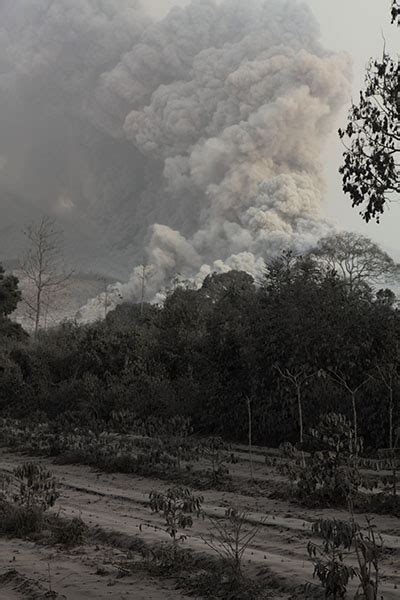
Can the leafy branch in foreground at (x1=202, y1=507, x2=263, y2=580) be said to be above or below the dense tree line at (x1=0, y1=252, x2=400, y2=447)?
below

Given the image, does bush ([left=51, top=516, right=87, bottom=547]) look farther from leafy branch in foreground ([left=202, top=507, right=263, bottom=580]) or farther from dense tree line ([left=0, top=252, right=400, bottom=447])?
dense tree line ([left=0, top=252, right=400, bottom=447])

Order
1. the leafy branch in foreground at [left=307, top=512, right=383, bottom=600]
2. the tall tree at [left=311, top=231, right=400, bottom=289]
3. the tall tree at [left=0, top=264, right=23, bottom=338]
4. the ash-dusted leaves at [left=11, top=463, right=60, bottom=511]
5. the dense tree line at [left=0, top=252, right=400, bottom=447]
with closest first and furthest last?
1. the leafy branch in foreground at [left=307, top=512, right=383, bottom=600]
2. the ash-dusted leaves at [left=11, top=463, right=60, bottom=511]
3. the dense tree line at [left=0, top=252, right=400, bottom=447]
4. the tall tree at [left=0, top=264, right=23, bottom=338]
5. the tall tree at [left=311, top=231, right=400, bottom=289]

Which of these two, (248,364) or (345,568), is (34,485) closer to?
(345,568)

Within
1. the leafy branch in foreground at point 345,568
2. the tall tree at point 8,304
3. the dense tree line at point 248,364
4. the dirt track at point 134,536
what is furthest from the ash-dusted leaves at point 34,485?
the tall tree at point 8,304

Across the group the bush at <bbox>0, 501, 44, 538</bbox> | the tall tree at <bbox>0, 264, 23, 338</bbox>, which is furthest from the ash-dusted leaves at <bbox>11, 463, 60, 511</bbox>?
the tall tree at <bbox>0, 264, 23, 338</bbox>

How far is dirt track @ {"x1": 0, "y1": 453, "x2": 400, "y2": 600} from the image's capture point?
20.4 feet

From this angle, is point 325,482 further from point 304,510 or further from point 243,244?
point 243,244

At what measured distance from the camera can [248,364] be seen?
Result: 62.7 ft

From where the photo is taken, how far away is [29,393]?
28672 mm

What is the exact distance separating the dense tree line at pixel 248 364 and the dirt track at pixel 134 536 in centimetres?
497

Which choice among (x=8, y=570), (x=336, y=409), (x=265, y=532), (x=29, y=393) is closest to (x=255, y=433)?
(x=336, y=409)

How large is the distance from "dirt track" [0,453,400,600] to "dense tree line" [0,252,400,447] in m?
4.97

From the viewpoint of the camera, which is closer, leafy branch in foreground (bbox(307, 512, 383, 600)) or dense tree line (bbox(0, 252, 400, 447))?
leafy branch in foreground (bbox(307, 512, 383, 600))

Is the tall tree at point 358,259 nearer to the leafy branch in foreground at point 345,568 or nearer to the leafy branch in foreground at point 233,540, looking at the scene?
the leafy branch in foreground at point 233,540
